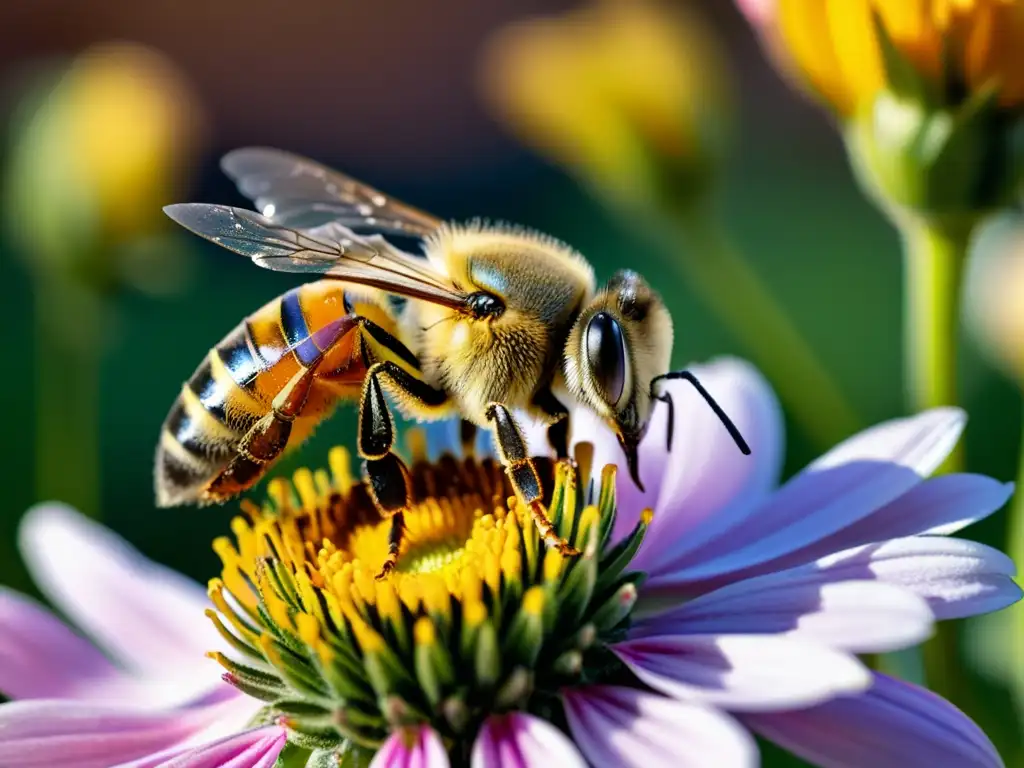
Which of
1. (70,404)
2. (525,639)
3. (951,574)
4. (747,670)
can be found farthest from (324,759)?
(70,404)

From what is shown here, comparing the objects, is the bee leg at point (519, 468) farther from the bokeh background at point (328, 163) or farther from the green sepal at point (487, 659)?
the bokeh background at point (328, 163)

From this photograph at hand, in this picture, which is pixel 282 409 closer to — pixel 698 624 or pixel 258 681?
pixel 258 681

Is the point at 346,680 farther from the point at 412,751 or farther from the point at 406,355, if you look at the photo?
the point at 406,355

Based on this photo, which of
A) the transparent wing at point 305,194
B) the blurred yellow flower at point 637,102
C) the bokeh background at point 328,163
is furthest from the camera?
the bokeh background at point 328,163

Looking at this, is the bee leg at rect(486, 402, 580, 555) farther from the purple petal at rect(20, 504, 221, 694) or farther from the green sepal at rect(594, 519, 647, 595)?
the purple petal at rect(20, 504, 221, 694)

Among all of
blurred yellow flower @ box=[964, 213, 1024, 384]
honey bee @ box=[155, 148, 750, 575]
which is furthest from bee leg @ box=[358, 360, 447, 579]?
blurred yellow flower @ box=[964, 213, 1024, 384]

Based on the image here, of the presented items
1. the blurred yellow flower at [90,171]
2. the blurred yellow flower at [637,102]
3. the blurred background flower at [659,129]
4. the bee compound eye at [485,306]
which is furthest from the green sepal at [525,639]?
the blurred yellow flower at [90,171]
